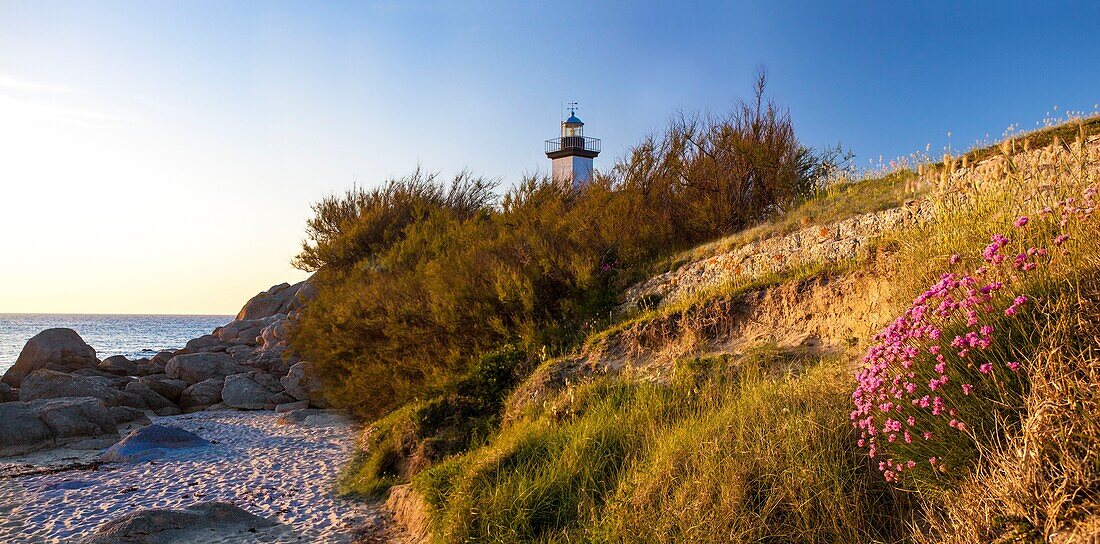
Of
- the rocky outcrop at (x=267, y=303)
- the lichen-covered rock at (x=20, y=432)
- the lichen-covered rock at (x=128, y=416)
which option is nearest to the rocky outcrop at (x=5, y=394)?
the lichen-covered rock at (x=128, y=416)

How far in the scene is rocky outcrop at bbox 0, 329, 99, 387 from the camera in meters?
19.0

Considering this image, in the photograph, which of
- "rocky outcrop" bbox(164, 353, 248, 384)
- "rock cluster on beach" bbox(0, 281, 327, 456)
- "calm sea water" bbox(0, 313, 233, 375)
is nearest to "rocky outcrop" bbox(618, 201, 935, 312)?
"rock cluster on beach" bbox(0, 281, 327, 456)

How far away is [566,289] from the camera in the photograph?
11.2 m

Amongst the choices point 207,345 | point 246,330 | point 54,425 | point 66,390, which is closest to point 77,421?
point 54,425

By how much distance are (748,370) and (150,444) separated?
9.27 m

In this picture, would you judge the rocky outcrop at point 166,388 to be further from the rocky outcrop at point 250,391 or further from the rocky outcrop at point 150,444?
the rocky outcrop at point 150,444

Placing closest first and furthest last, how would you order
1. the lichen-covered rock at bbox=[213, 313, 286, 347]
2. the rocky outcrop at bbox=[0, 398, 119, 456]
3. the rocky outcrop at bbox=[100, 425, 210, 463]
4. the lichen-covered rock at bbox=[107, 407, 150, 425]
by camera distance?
the rocky outcrop at bbox=[100, 425, 210, 463], the rocky outcrop at bbox=[0, 398, 119, 456], the lichen-covered rock at bbox=[107, 407, 150, 425], the lichen-covered rock at bbox=[213, 313, 286, 347]

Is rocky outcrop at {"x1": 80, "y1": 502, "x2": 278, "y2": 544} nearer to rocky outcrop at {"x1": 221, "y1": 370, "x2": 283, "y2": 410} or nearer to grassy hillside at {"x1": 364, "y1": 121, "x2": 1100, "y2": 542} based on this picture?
grassy hillside at {"x1": 364, "y1": 121, "x2": 1100, "y2": 542}

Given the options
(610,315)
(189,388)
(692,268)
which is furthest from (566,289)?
(189,388)

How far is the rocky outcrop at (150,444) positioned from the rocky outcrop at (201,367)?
6.91 meters

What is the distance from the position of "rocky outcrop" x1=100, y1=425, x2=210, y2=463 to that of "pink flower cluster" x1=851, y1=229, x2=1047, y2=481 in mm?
10008

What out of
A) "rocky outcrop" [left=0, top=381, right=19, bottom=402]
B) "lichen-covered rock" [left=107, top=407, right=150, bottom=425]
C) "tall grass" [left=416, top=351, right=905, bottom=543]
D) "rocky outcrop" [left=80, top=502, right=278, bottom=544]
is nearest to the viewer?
"tall grass" [left=416, top=351, right=905, bottom=543]

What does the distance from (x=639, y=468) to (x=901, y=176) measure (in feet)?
33.6

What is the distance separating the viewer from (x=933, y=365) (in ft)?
13.6
